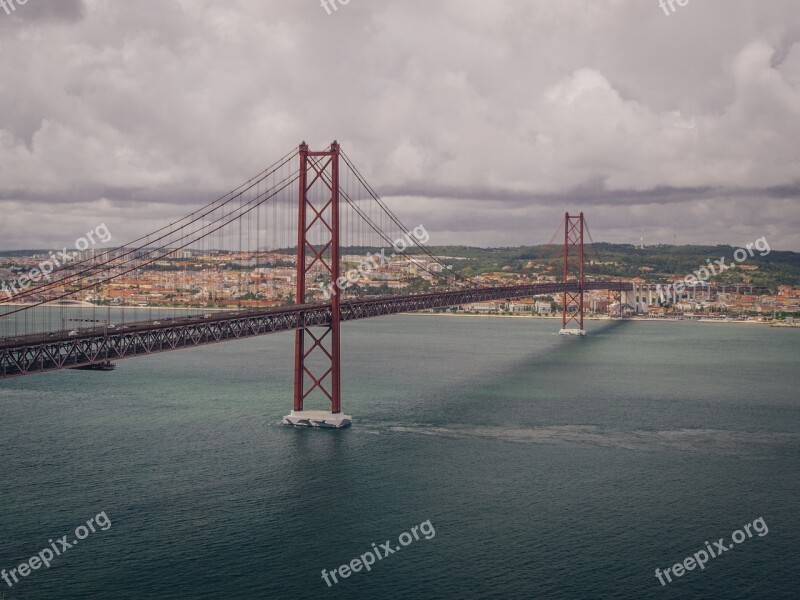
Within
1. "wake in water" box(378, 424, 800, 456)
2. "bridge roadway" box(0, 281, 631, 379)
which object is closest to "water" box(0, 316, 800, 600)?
"wake in water" box(378, 424, 800, 456)

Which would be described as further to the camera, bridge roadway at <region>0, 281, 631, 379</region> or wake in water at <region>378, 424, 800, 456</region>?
wake in water at <region>378, 424, 800, 456</region>

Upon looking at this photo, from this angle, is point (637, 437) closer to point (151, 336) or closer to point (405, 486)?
point (405, 486)

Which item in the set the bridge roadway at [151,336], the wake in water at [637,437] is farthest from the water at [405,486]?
the bridge roadway at [151,336]

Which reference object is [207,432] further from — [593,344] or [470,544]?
[593,344]

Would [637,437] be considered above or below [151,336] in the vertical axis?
below

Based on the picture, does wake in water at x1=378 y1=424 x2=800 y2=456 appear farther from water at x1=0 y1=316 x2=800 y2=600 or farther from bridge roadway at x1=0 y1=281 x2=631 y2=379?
bridge roadway at x1=0 y1=281 x2=631 y2=379

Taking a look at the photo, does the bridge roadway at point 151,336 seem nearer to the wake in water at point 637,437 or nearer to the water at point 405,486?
the water at point 405,486

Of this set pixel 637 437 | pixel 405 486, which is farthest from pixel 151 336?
pixel 637 437
